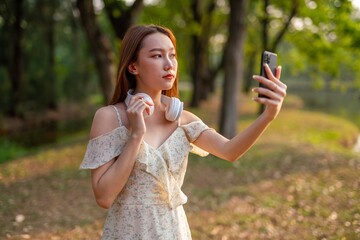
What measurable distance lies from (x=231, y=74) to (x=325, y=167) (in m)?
3.12

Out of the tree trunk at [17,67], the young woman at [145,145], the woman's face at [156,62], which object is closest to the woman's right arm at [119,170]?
the young woman at [145,145]

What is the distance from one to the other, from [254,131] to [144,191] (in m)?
0.65

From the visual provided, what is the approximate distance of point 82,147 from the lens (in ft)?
40.0

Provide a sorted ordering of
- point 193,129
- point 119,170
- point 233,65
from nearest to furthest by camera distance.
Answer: point 119,170 < point 193,129 < point 233,65

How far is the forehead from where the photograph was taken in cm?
235

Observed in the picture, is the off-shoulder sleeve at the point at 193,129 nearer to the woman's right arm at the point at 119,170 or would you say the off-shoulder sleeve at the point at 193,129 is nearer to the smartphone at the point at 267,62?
the woman's right arm at the point at 119,170

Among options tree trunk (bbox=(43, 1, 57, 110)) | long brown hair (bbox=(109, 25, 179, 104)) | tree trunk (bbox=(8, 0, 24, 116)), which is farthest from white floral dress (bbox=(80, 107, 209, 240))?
tree trunk (bbox=(43, 1, 57, 110))

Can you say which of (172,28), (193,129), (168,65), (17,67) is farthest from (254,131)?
(17,67)

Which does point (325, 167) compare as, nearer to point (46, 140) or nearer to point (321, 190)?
point (321, 190)

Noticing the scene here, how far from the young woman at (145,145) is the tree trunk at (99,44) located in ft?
27.0

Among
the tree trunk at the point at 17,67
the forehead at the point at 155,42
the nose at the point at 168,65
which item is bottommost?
the nose at the point at 168,65

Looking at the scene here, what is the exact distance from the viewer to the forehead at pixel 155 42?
7.70ft

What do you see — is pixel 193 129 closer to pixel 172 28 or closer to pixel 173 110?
pixel 173 110

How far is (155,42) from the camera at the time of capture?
2.35 metres
